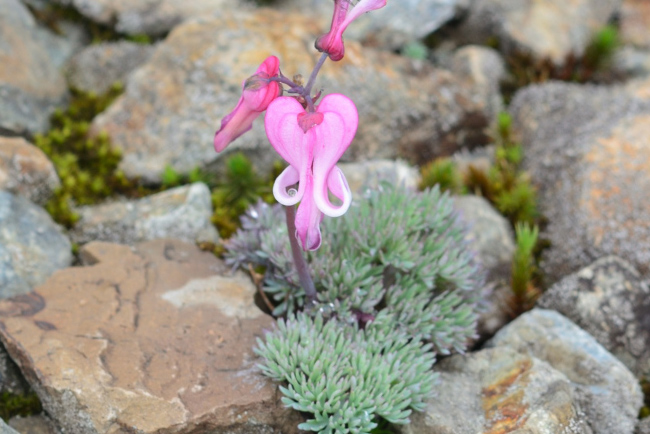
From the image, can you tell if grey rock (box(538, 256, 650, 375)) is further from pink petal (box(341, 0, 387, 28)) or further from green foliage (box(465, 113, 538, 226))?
pink petal (box(341, 0, 387, 28))

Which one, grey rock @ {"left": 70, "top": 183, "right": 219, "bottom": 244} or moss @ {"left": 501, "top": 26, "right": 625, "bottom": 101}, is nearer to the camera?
grey rock @ {"left": 70, "top": 183, "right": 219, "bottom": 244}

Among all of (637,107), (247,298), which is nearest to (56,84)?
(247,298)

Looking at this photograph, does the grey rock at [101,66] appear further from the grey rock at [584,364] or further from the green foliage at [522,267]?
the grey rock at [584,364]

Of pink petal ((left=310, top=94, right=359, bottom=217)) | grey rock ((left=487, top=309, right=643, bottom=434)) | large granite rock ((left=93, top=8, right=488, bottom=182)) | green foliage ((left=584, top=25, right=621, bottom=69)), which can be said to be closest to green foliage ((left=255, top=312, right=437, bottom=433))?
grey rock ((left=487, top=309, right=643, bottom=434))

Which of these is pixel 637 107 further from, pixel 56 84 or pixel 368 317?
pixel 56 84

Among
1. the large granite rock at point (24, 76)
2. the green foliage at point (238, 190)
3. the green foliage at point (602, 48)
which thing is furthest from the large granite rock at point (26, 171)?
the green foliage at point (602, 48)
